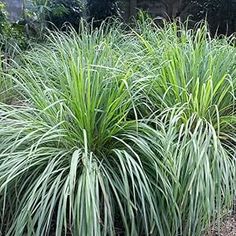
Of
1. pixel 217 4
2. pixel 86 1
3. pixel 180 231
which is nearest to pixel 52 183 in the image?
pixel 180 231

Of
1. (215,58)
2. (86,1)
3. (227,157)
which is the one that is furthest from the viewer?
(86,1)

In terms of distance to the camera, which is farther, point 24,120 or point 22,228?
point 24,120

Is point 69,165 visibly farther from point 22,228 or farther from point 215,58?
point 215,58

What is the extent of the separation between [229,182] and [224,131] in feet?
1.63

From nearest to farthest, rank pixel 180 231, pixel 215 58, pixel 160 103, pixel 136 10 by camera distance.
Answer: pixel 180 231 → pixel 160 103 → pixel 215 58 → pixel 136 10

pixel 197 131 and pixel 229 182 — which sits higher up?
pixel 197 131

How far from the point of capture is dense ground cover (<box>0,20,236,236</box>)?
2.17m

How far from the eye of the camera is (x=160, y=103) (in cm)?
283

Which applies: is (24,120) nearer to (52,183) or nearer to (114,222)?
(52,183)

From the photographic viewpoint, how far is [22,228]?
2.11 meters

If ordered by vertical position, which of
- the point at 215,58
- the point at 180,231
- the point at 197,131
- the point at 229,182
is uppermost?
the point at 215,58

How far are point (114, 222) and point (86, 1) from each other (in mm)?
6593

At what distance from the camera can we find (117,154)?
7.68 feet

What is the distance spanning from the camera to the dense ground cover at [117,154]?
217cm
